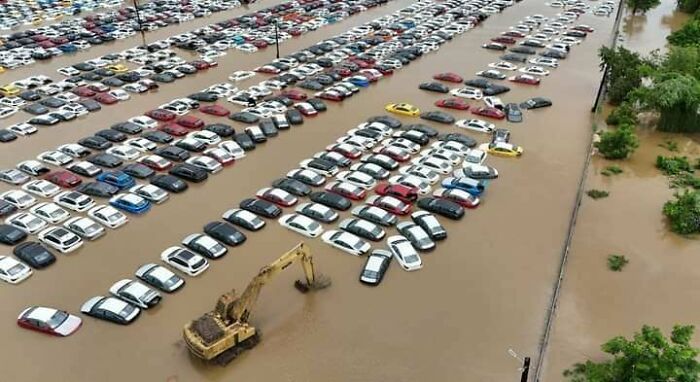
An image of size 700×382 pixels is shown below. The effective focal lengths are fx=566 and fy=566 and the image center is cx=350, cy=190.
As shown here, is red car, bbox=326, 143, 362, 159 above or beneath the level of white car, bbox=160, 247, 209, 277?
above

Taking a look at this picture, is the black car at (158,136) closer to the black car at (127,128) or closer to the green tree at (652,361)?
the black car at (127,128)

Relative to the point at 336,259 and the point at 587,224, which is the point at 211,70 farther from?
the point at 587,224

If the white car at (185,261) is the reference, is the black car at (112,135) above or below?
above

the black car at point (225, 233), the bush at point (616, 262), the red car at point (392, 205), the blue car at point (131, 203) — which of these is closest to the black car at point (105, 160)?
the blue car at point (131, 203)

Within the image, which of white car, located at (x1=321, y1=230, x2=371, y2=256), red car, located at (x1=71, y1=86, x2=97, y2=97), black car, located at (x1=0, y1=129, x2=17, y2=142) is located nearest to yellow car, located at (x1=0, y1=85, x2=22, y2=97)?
red car, located at (x1=71, y1=86, x2=97, y2=97)

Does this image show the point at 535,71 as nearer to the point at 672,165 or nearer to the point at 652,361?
the point at 672,165

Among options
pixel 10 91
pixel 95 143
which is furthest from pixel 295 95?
pixel 10 91

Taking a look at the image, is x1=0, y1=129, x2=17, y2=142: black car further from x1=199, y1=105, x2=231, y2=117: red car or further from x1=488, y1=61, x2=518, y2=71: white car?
x1=488, y1=61, x2=518, y2=71: white car
